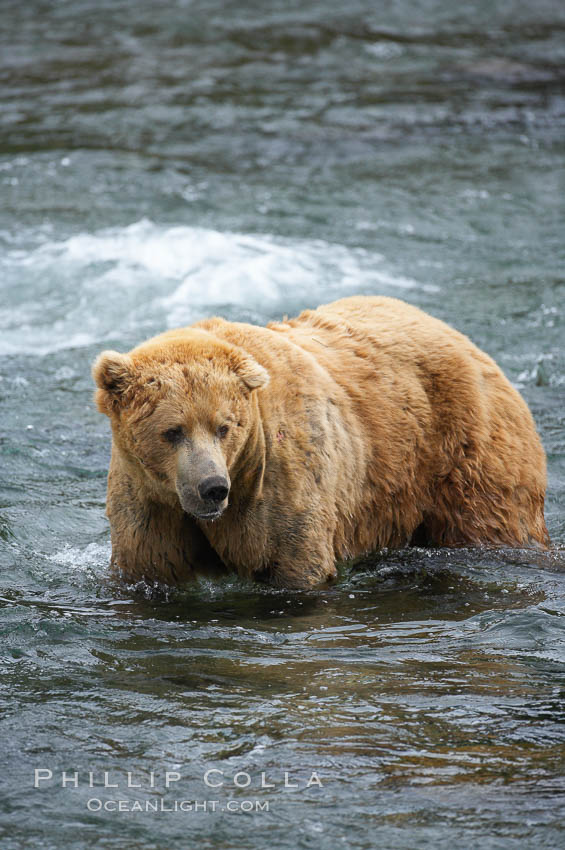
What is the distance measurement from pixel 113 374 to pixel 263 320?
17.2ft

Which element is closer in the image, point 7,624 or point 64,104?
point 7,624

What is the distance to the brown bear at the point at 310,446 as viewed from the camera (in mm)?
5000

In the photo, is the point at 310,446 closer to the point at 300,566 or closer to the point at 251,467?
the point at 251,467

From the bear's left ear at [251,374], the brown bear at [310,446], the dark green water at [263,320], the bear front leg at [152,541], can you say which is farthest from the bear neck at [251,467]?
the dark green water at [263,320]

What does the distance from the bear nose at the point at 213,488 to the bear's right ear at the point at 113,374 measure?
23.6 inches

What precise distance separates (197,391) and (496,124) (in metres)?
12.0

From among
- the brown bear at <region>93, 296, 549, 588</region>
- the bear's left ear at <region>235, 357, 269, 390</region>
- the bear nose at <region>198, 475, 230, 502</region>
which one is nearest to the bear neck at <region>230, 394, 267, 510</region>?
the brown bear at <region>93, 296, 549, 588</region>

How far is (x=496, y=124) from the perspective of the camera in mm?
15766

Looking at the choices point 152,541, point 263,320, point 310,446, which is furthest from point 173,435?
point 263,320

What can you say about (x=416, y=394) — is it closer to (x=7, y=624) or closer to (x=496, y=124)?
(x=7, y=624)

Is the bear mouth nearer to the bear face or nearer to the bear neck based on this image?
the bear face

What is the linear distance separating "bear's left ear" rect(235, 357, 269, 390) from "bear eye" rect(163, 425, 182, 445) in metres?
0.37

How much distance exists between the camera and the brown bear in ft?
16.4

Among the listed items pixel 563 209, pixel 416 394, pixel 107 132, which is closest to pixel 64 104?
pixel 107 132
